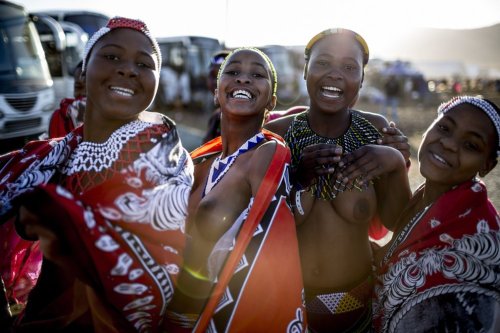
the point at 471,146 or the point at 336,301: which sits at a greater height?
the point at 471,146

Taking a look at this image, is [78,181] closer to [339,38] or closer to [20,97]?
[339,38]

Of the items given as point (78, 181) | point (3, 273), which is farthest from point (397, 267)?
point (3, 273)

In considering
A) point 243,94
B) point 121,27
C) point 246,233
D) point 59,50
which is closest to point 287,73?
point 59,50

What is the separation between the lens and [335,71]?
226cm

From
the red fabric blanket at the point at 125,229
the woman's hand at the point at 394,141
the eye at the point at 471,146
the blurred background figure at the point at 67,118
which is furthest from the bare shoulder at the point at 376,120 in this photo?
the blurred background figure at the point at 67,118

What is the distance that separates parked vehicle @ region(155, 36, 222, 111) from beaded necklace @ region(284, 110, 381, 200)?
1836cm

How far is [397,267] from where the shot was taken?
199cm

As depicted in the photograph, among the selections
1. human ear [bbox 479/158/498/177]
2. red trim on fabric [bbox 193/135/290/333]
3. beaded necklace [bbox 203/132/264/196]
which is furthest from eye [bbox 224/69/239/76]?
human ear [bbox 479/158/498/177]

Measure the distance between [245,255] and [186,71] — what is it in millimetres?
19973

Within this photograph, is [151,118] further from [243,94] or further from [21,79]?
[21,79]

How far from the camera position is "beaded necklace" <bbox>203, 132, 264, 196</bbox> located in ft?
6.51

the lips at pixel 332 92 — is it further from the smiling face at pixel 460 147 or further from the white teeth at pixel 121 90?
the white teeth at pixel 121 90

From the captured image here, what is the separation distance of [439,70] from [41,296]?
49.3m

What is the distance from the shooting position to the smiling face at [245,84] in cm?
211
